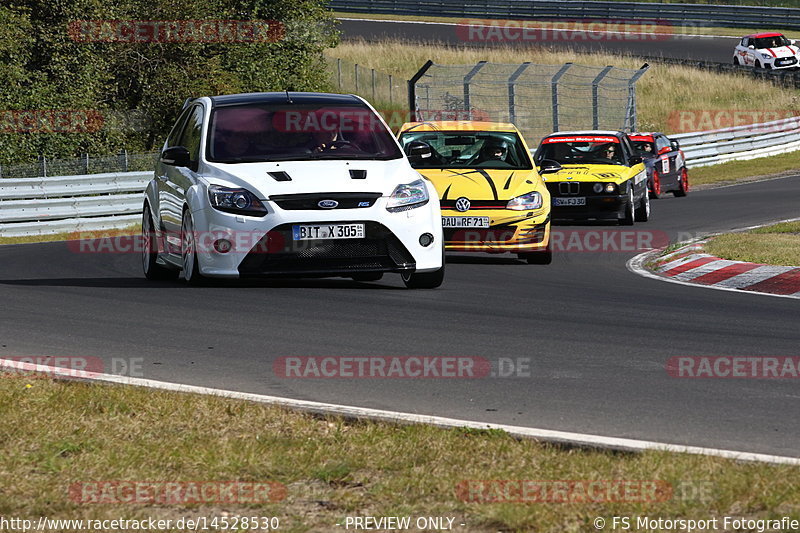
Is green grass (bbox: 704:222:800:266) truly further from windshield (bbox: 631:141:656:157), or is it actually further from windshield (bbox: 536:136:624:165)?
windshield (bbox: 631:141:656:157)

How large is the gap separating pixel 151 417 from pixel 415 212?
15.8 ft

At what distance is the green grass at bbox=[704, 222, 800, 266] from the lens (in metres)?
13.5

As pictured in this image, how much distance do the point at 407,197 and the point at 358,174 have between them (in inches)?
16.7

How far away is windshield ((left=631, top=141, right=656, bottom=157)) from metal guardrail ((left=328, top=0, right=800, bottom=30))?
115 feet

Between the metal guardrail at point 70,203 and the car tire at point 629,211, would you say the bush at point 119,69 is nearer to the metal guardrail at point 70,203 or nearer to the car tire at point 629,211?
the metal guardrail at point 70,203

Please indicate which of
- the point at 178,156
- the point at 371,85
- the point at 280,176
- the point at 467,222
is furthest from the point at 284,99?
the point at 371,85

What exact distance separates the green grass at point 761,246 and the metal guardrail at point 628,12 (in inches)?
1729

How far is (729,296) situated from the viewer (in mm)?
11414

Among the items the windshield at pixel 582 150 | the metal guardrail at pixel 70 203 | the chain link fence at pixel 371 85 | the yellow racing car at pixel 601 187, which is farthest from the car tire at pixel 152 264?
the chain link fence at pixel 371 85

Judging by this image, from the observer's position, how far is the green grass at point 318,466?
4629 mm

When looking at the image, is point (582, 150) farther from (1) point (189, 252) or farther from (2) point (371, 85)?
(2) point (371, 85)

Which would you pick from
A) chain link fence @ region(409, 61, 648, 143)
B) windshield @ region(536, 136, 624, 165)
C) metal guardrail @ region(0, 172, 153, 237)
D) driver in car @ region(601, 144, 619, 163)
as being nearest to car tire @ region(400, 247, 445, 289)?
windshield @ region(536, 136, 624, 165)

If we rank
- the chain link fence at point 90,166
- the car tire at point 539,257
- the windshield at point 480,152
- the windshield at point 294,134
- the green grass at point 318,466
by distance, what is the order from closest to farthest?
the green grass at point 318,466
the windshield at point 294,134
the car tire at point 539,257
the windshield at point 480,152
the chain link fence at point 90,166

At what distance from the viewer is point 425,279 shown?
11.2 metres
